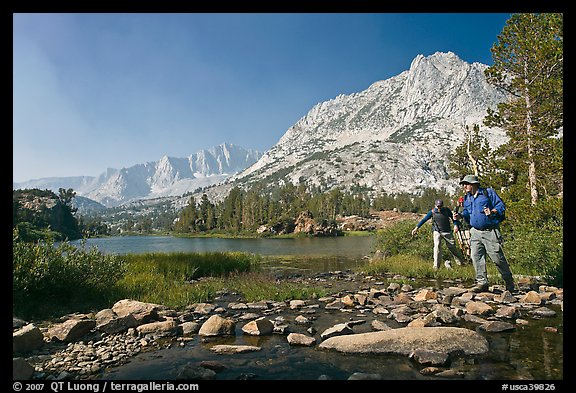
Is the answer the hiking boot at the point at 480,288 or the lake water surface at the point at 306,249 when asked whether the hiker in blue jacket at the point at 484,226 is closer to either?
the hiking boot at the point at 480,288

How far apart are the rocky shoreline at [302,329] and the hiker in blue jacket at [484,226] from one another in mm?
698

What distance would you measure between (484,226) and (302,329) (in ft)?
22.0

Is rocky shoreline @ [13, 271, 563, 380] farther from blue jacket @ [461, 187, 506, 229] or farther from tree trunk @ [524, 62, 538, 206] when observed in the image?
tree trunk @ [524, 62, 538, 206]

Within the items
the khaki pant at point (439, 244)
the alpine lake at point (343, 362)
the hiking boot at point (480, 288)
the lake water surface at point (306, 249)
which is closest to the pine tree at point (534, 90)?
the khaki pant at point (439, 244)

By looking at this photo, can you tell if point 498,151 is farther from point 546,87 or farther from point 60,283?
point 60,283

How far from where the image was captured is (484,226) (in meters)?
10.1

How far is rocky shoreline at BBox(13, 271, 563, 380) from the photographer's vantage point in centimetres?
547

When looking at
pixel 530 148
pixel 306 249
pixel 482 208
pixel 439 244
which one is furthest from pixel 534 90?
pixel 306 249

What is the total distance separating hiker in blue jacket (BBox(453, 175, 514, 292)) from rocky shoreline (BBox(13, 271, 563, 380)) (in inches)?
27.5

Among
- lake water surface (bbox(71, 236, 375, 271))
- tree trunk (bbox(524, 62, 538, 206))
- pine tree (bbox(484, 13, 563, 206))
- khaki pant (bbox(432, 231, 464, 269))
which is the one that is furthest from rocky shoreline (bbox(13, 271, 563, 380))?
pine tree (bbox(484, 13, 563, 206))

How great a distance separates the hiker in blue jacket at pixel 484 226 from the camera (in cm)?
978

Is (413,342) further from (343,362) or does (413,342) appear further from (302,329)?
(302,329)
